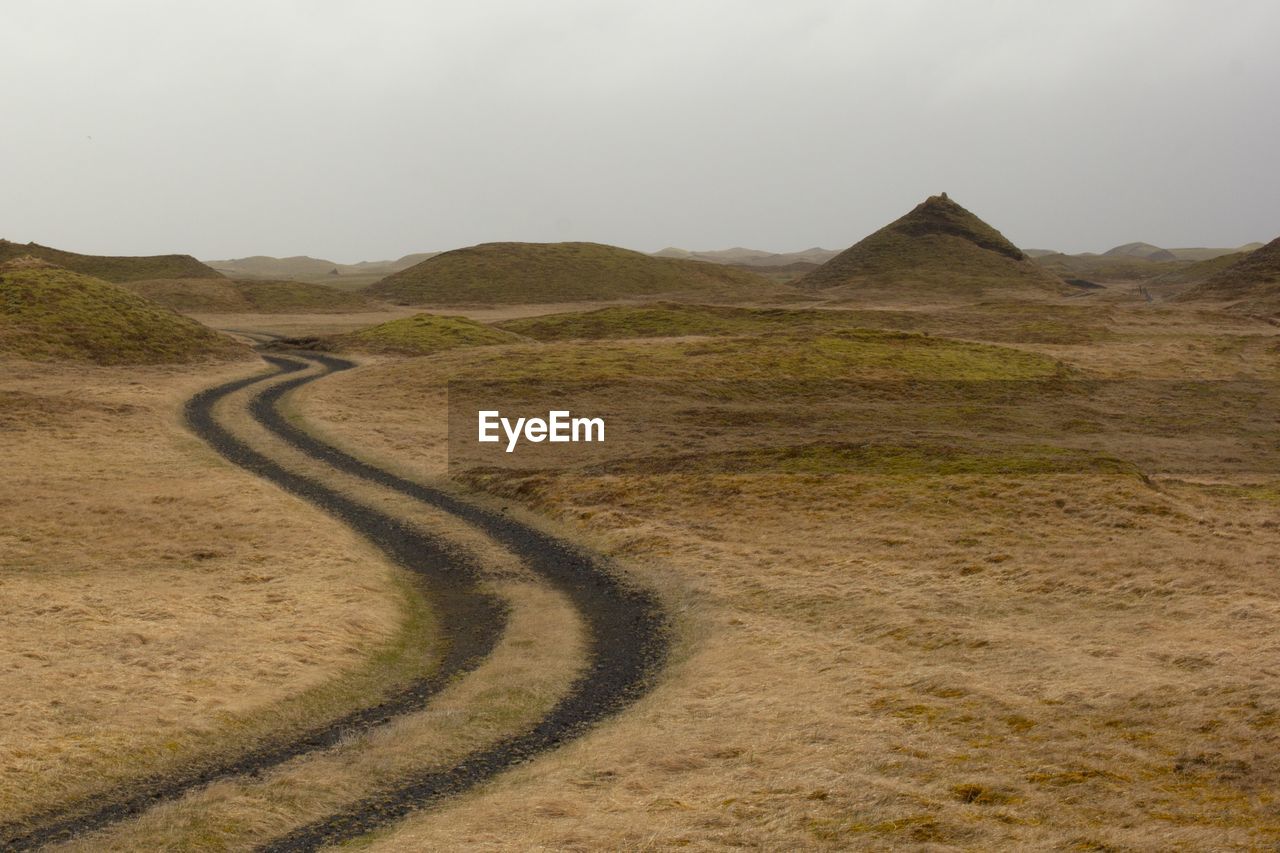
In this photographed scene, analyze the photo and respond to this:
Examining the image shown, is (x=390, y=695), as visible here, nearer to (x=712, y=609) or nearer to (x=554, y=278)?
(x=712, y=609)

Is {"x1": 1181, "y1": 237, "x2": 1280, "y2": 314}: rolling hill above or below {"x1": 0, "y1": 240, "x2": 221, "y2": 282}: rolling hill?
below

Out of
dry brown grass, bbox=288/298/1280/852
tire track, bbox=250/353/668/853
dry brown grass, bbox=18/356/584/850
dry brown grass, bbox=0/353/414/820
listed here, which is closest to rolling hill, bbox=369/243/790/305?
dry brown grass, bbox=0/353/414/820

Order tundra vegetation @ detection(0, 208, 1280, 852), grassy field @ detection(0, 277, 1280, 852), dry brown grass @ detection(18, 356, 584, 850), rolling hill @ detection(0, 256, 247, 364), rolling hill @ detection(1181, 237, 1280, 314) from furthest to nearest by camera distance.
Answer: rolling hill @ detection(1181, 237, 1280, 314) < rolling hill @ detection(0, 256, 247, 364) < dry brown grass @ detection(18, 356, 584, 850) < tundra vegetation @ detection(0, 208, 1280, 852) < grassy field @ detection(0, 277, 1280, 852)

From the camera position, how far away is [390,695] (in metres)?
20.4

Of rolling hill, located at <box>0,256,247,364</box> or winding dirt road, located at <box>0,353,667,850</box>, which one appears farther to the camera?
rolling hill, located at <box>0,256,247,364</box>

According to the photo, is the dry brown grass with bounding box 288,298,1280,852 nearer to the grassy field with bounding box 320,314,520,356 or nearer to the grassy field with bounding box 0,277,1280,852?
the grassy field with bounding box 0,277,1280,852

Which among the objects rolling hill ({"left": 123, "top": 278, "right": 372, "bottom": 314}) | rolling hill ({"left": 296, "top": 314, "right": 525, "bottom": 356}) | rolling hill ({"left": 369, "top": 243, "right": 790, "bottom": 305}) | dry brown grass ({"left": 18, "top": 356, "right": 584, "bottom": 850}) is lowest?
dry brown grass ({"left": 18, "top": 356, "right": 584, "bottom": 850})

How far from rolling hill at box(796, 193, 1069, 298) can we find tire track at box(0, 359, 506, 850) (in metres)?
111

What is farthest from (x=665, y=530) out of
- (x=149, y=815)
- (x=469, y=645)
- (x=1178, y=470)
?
(x=1178, y=470)

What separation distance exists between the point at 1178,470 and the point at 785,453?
1623 centimetres

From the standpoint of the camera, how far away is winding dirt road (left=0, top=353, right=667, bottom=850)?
14984 mm

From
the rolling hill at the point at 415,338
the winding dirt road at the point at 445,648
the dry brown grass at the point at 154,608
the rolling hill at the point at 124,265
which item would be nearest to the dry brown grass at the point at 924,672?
the winding dirt road at the point at 445,648

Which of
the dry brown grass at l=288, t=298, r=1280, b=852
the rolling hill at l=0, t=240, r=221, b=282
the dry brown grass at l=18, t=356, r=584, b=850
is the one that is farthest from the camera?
the rolling hill at l=0, t=240, r=221, b=282

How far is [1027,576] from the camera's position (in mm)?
25656
